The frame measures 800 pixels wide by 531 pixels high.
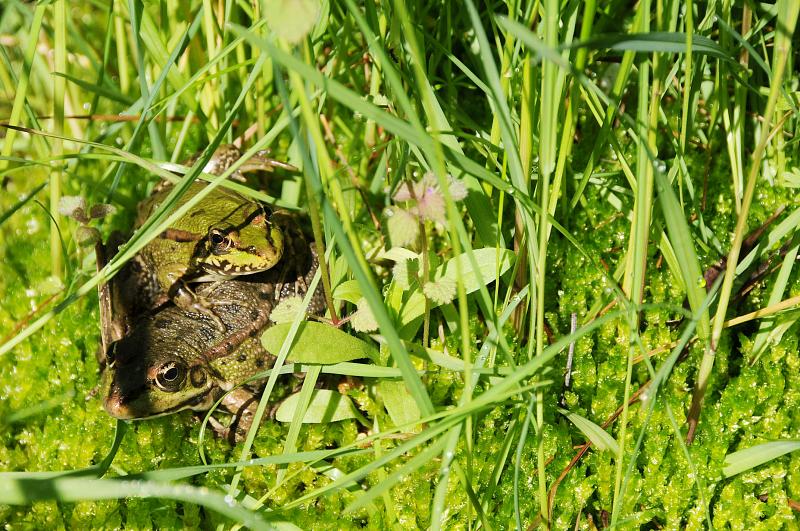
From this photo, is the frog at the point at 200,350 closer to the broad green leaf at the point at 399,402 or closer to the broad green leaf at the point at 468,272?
the broad green leaf at the point at 399,402

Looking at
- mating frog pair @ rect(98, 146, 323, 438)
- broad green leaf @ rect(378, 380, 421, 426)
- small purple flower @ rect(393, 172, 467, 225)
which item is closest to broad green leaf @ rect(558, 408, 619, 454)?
broad green leaf @ rect(378, 380, 421, 426)

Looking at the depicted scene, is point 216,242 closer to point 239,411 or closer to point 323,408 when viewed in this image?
point 239,411

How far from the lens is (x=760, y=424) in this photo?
2.10 meters

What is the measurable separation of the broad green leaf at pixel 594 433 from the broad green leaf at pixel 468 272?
0.49 m

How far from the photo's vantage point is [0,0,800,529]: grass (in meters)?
1.61

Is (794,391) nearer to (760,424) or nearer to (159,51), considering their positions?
(760,424)

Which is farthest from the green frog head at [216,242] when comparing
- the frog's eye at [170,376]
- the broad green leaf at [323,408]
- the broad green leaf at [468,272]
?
the broad green leaf at [468,272]

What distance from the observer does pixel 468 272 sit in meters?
1.97

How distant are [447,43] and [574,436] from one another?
135 cm

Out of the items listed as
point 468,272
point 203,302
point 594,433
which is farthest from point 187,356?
point 594,433

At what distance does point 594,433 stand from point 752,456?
0.45m

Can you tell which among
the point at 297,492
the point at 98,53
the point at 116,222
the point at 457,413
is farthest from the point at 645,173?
the point at 98,53

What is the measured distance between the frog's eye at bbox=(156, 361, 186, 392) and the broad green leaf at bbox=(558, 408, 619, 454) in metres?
1.26

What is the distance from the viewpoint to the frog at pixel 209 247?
243 cm
